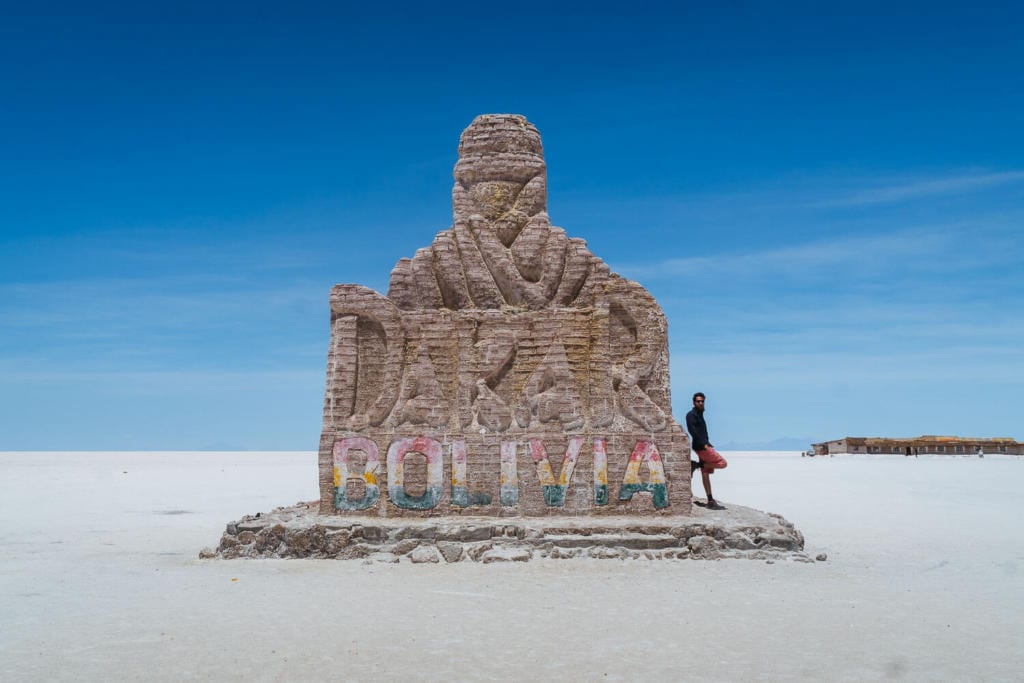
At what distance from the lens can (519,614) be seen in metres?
11.2

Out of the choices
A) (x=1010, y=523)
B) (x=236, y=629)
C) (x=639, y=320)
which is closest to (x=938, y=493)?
(x=1010, y=523)

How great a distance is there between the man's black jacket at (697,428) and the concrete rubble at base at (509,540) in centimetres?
171

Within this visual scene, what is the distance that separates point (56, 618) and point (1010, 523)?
2003 cm

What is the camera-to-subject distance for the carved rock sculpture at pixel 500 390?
1625cm

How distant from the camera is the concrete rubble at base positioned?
1471cm

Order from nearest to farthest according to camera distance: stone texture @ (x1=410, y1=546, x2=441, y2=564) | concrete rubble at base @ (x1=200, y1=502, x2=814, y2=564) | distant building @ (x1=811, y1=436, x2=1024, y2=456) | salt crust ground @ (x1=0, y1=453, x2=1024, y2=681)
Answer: salt crust ground @ (x1=0, y1=453, x2=1024, y2=681)
stone texture @ (x1=410, y1=546, x2=441, y2=564)
concrete rubble at base @ (x1=200, y1=502, x2=814, y2=564)
distant building @ (x1=811, y1=436, x2=1024, y2=456)

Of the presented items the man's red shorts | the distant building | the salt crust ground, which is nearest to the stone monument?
the man's red shorts

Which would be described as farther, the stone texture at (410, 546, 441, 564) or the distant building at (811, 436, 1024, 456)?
the distant building at (811, 436, 1024, 456)

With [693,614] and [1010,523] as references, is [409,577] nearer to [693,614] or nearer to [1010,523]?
[693,614]

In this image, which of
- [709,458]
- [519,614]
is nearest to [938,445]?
[709,458]

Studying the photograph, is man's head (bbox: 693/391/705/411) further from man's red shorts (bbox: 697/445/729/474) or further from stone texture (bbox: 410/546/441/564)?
stone texture (bbox: 410/546/441/564)

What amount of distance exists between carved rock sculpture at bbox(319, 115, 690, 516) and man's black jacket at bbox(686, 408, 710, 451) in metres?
0.40

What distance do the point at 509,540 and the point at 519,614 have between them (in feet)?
12.2

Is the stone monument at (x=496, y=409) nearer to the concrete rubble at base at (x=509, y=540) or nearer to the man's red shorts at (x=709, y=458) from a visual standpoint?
the concrete rubble at base at (x=509, y=540)
